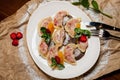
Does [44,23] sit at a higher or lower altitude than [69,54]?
higher

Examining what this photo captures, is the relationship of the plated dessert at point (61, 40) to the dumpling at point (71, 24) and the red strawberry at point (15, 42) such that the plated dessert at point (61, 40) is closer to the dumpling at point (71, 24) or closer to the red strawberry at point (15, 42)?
the dumpling at point (71, 24)

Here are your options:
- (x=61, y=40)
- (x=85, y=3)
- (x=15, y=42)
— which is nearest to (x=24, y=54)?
(x=15, y=42)

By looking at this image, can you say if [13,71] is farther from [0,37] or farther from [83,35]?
[83,35]

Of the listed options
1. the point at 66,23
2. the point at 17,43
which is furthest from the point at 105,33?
the point at 17,43

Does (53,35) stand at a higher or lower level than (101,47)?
higher

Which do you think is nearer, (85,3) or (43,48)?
(43,48)

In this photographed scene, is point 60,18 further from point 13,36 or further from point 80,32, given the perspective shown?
point 13,36
